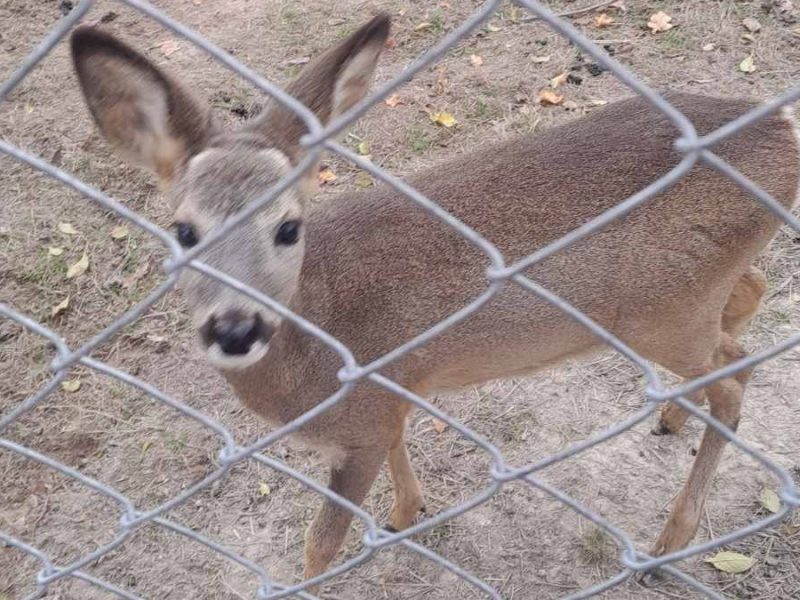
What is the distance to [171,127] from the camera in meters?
2.41

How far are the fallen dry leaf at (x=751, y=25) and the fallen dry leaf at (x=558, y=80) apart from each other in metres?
1.13

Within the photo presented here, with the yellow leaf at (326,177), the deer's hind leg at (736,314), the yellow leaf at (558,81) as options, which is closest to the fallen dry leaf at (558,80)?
the yellow leaf at (558,81)

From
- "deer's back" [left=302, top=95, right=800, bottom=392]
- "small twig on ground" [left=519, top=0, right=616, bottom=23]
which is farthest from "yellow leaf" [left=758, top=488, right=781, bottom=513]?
"small twig on ground" [left=519, top=0, right=616, bottom=23]

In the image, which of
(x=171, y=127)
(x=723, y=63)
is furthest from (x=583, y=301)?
(x=723, y=63)

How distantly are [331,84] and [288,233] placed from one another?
43 cm

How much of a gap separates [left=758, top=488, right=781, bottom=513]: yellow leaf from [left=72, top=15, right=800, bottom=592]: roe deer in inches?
25.6

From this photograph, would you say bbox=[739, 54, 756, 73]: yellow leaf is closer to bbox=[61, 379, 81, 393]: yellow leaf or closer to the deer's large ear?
the deer's large ear

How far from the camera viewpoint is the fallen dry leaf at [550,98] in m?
4.88

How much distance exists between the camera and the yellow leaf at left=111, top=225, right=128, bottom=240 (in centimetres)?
435

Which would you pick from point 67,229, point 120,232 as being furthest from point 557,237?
point 67,229

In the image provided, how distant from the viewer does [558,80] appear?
16.4ft

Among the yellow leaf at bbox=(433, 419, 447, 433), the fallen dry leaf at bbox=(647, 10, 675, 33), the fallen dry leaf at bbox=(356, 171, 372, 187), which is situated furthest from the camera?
the fallen dry leaf at bbox=(647, 10, 675, 33)

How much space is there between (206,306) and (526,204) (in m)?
1.08

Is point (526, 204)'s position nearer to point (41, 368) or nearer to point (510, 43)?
point (41, 368)
